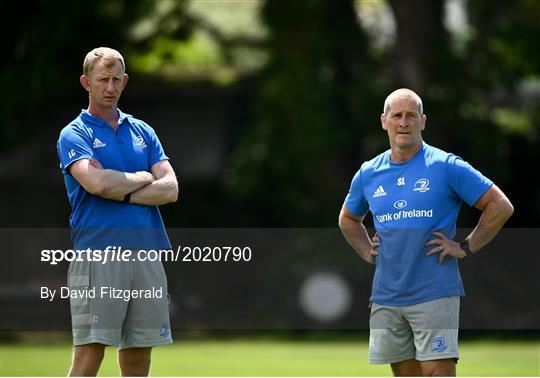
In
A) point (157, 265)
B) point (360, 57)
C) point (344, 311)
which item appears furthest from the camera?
point (360, 57)

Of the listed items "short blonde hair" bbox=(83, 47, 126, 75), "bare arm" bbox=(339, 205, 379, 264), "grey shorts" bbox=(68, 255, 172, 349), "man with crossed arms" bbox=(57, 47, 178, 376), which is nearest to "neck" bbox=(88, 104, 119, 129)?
"man with crossed arms" bbox=(57, 47, 178, 376)

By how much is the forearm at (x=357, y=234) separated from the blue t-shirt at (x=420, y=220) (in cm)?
40

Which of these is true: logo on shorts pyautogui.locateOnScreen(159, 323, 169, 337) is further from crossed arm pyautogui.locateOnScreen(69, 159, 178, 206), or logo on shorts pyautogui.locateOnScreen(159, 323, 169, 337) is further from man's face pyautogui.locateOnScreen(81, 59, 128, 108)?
man's face pyautogui.locateOnScreen(81, 59, 128, 108)

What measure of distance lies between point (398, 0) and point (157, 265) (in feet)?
58.4

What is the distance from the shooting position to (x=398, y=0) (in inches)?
975

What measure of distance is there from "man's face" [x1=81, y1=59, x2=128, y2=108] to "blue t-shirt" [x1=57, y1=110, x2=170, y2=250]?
141 millimetres

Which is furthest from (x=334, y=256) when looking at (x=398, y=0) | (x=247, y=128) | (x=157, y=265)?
(x=157, y=265)

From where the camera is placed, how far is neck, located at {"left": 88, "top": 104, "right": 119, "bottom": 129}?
7.67m

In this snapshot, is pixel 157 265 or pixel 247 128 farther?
pixel 247 128

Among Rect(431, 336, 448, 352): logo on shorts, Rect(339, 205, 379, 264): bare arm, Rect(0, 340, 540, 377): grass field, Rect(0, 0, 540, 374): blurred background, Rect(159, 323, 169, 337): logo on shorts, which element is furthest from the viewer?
Rect(0, 0, 540, 374): blurred background

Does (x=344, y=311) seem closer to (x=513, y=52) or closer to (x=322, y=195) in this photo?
(x=322, y=195)

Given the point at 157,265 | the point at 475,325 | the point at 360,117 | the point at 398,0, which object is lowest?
the point at 475,325

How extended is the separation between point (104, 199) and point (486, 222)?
2130 mm

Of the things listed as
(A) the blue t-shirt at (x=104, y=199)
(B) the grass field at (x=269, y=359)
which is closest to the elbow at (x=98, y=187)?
(A) the blue t-shirt at (x=104, y=199)
